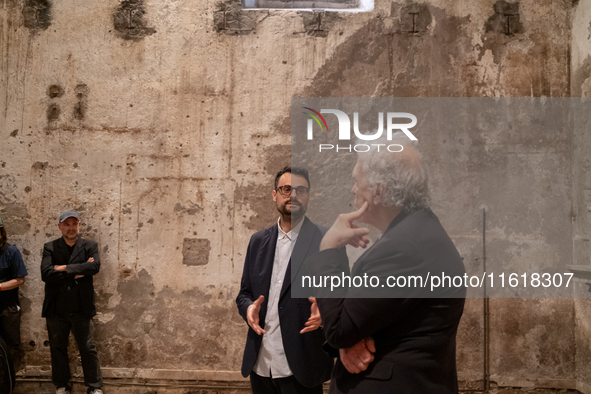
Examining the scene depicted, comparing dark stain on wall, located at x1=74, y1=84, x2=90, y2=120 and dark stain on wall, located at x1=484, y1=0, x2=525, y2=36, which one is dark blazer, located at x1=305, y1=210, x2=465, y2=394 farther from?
dark stain on wall, located at x1=74, y1=84, x2=90, y2=120

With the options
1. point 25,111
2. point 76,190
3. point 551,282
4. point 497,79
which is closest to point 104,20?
point 25,111

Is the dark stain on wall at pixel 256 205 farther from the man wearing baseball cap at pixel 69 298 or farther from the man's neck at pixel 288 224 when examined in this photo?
the man's neck at pixel 288 224

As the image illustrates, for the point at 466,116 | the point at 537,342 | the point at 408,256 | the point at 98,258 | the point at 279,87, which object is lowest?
the point at 537,342

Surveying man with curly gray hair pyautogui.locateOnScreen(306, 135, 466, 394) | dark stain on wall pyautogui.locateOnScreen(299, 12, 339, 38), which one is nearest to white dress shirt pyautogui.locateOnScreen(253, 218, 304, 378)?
man with curly gray hair pyautogui.locateOnScreen(306, 135, 466, 394)

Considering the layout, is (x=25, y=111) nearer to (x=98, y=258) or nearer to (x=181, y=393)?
(x=98, y=258)

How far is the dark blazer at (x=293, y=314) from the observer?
2254mm

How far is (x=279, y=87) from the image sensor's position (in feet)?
13.7

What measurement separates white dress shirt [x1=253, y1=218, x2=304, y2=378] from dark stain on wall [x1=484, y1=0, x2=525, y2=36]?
3.06 meters

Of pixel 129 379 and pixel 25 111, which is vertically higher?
pixel 25 111

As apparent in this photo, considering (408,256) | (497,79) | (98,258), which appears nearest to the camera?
(408,256)

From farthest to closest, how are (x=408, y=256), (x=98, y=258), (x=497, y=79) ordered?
(x=497, y=79)
(x=98, y=258)
(x=408, y=256)

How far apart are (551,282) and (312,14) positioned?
348 cm

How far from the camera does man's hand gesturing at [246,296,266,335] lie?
7.26ft

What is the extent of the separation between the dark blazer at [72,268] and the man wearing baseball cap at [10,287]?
26cm
